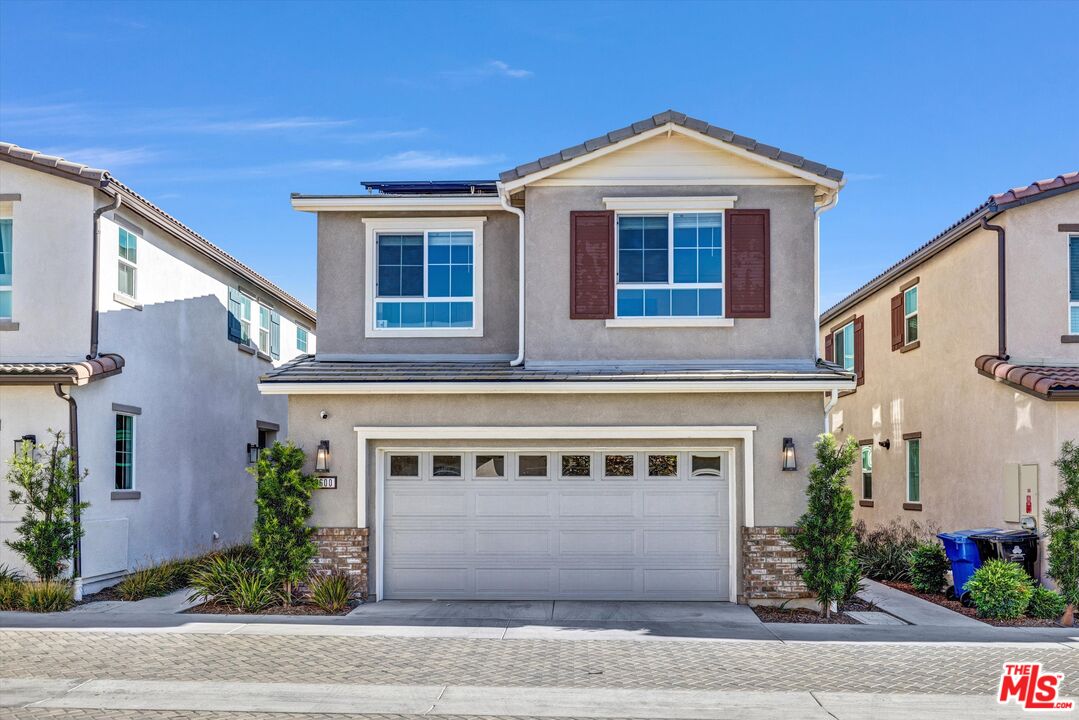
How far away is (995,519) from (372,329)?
9.78 m

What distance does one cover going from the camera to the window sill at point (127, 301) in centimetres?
1470

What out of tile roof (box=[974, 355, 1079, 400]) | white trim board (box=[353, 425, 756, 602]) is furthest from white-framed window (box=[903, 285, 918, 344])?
white trim board (box=[353, 425, 756, 602])

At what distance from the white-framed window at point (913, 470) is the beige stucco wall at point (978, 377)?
24 centimetres

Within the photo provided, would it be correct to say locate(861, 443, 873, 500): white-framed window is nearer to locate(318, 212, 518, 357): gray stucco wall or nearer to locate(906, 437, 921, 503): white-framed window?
locate(906, 437, 921, 503): white-framed window

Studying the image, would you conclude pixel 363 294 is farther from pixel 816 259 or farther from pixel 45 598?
pixel 816 259

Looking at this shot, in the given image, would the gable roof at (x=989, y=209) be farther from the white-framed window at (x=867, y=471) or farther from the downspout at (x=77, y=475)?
the downspout at (x=77, y=475)

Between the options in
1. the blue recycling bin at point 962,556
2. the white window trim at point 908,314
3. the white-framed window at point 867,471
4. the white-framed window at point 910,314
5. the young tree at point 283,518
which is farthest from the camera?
the white-framed window at point 867,471

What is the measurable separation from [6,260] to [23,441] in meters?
2.88

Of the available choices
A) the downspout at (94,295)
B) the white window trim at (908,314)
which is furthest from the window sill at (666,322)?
the downspout at (94,295)

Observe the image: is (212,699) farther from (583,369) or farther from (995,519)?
(995,519)

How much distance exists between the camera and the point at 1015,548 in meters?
Result: 13.3

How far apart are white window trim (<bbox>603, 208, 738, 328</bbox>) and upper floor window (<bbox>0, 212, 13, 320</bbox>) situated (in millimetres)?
8597

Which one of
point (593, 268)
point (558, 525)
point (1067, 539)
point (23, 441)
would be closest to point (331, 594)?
point (558, 525)

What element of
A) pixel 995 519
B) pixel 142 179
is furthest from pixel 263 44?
pixel 995 519
